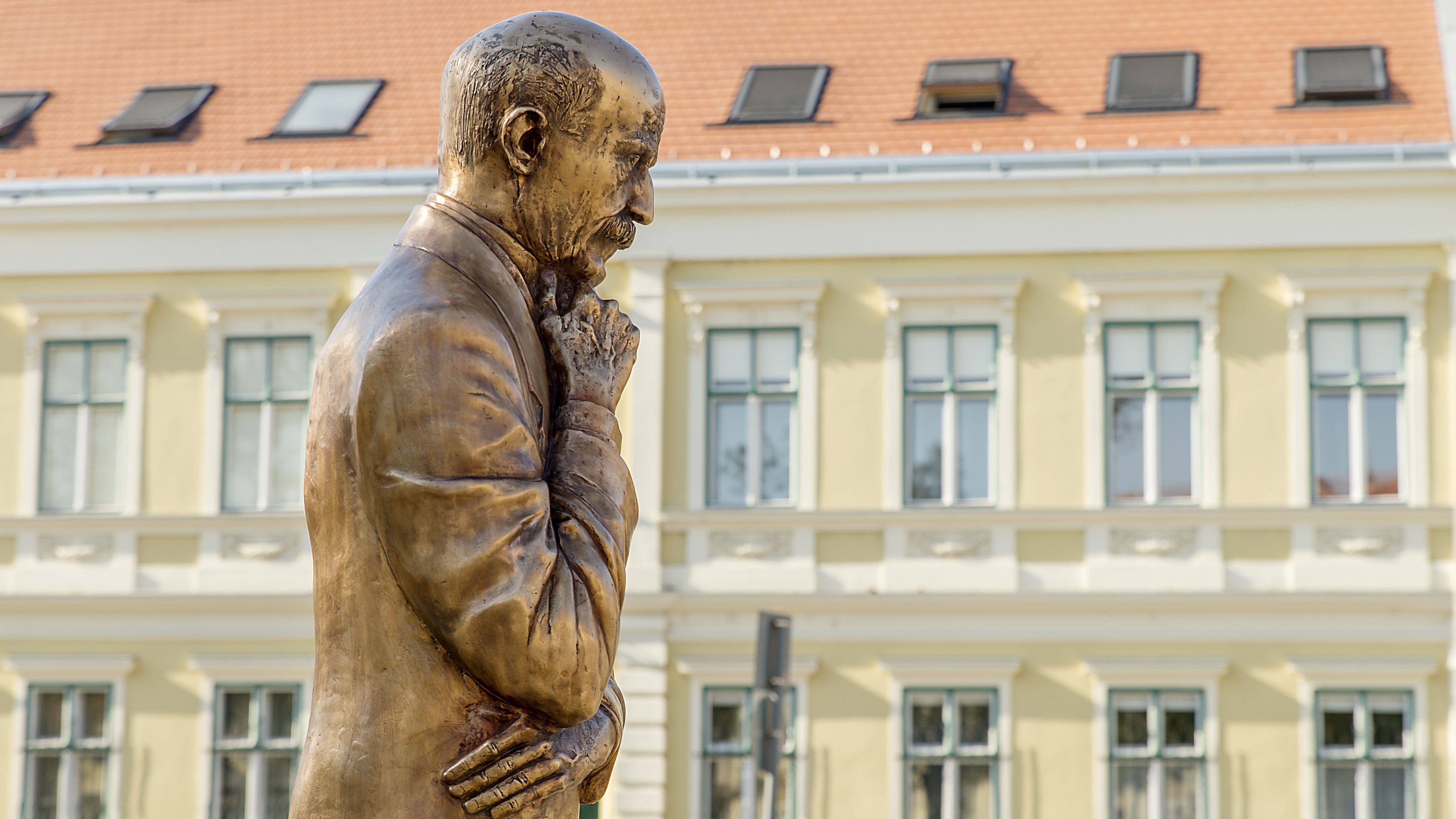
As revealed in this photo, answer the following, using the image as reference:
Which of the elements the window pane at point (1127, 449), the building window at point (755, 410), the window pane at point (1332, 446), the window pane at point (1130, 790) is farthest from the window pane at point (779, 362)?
the window pane at point (1332, 446)

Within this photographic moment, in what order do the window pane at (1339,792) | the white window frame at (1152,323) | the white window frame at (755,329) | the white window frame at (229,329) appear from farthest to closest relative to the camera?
the white window frame at (229,329) → the white window frame at (755,329) → the white window frame at (1152,323) → the window pane at (1339,792)

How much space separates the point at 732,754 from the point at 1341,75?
8382mm

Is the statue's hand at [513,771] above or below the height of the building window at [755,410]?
below

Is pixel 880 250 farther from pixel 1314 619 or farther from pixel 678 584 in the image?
pixel 1314 619

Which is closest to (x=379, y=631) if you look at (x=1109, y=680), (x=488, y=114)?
(x=488, y=114)

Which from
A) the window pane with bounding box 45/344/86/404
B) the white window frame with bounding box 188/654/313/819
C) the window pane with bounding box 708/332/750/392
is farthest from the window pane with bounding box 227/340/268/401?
the window pane with bounding box 708/332/750/392

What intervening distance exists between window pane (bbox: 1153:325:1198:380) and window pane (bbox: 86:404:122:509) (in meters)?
9.86

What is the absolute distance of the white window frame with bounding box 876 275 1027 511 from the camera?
701 inches

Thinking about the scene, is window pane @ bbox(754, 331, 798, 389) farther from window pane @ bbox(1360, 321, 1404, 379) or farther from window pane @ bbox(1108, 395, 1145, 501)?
window pane @ bbox(1360, 321, 1404, 379)

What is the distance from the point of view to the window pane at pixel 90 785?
61.2ft

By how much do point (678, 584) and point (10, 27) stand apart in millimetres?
10002

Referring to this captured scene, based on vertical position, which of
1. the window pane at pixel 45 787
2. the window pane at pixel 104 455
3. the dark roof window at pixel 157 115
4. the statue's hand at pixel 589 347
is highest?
the dark roof window at pixel 157 115

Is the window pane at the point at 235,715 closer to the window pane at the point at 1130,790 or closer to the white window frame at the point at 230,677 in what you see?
the white window frame at the point at 230,677

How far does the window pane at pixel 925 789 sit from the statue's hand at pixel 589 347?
1568 cm
